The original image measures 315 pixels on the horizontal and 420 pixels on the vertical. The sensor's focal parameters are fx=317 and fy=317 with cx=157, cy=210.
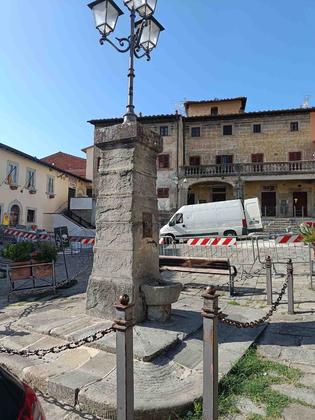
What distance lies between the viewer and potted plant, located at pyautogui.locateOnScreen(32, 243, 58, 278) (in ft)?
21.7

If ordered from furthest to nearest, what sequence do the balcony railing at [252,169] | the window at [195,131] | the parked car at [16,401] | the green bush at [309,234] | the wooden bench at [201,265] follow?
the window at [195,131], the balcony railing at [252,169], the green bush at [309,234], the wooden bench at [201,265], the parked car at [16,401]

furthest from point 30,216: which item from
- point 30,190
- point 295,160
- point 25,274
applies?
point 295,160

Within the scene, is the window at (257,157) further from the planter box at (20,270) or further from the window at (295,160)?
the planter box at (20,270)

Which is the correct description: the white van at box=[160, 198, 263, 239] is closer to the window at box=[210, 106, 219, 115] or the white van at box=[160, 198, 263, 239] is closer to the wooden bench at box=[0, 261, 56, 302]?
the wooden bench at box=[0, 261, 56, 302]

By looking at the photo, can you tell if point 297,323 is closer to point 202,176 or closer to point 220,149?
point 202,176

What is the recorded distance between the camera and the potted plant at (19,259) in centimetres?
629

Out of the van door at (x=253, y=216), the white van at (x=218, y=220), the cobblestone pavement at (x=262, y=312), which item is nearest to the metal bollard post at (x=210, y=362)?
the cobblestone pavement at (x=262, y=312)

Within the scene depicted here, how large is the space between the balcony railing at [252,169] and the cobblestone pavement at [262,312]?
672 inches

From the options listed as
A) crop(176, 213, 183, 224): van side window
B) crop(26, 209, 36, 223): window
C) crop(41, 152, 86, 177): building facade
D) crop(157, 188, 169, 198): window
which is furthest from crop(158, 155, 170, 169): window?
crop(41, 152, 86, 177): building facade

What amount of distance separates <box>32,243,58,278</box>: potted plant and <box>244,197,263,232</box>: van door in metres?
13.4

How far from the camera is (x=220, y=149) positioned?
28.7 metres

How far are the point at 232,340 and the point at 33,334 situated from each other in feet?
8.12

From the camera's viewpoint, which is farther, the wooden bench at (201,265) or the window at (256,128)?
the window at (256,128)

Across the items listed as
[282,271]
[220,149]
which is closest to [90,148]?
[220,149]
